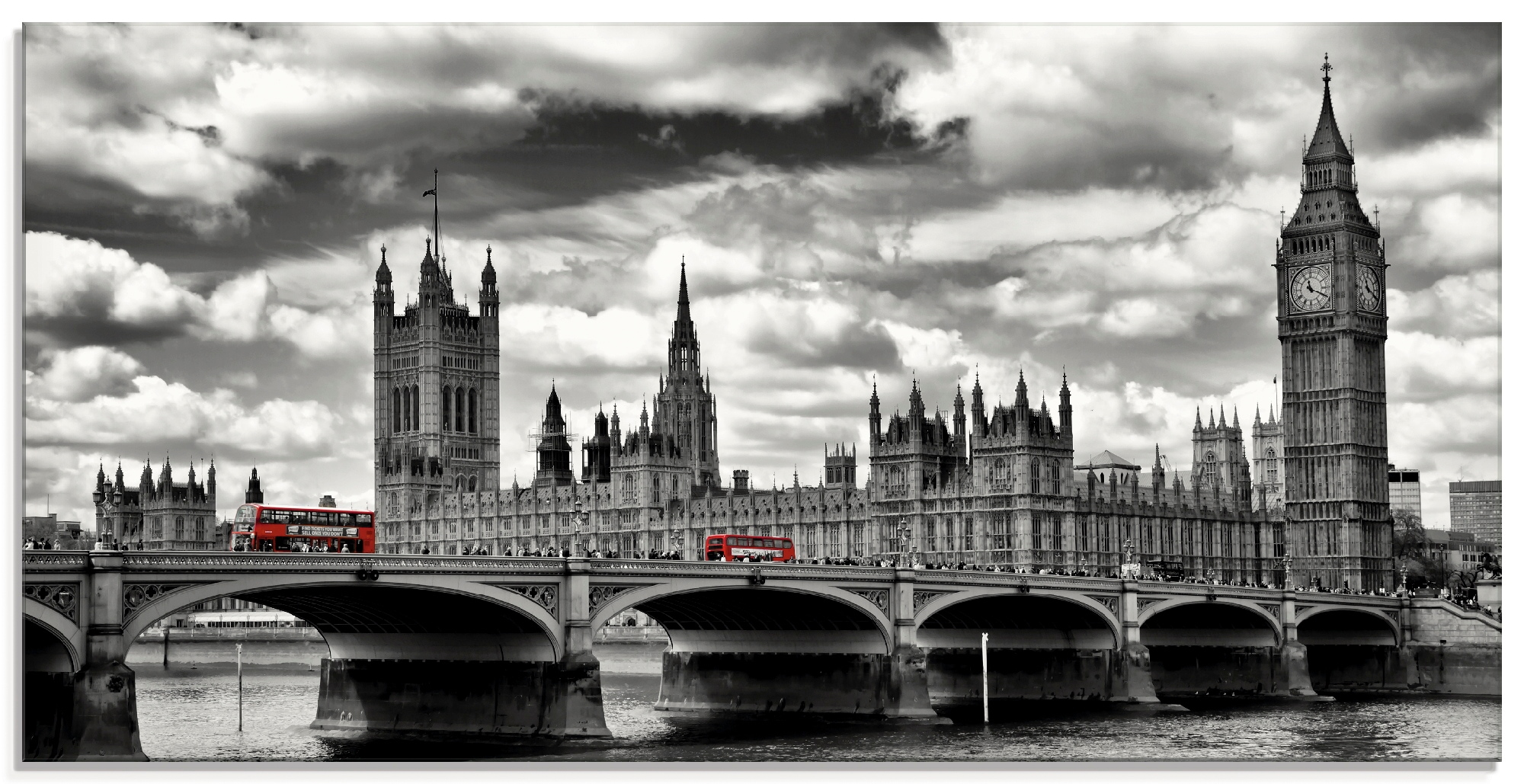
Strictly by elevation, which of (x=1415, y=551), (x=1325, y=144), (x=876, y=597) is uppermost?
(x=1325, y=144)

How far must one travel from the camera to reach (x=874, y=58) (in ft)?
128

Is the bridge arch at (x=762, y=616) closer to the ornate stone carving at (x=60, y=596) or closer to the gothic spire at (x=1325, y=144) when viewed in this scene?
the ornate stone carving at (x=60, y=596)

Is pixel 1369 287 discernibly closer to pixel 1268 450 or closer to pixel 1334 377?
pixel 1334 377

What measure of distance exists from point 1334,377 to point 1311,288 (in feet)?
15.7

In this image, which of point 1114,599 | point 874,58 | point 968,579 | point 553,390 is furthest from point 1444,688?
point 553,390

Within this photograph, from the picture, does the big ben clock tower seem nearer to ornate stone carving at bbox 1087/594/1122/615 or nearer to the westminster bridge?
the westminster bridge

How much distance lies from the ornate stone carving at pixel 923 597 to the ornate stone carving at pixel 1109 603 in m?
9.04

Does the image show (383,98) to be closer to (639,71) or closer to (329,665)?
(639,71)

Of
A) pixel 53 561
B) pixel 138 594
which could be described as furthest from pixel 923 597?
pixel 53 561

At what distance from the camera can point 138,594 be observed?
144 feet

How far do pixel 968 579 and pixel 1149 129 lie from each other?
26.2m

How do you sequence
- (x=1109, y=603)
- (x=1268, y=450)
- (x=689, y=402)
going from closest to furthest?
(x=1109, y=603), (x=689, y=402), (x=1268, y=450)

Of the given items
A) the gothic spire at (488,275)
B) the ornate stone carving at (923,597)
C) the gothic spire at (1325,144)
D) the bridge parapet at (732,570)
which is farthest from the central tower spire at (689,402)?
the bridge parapet at (732,570)

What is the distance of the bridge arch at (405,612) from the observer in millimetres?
47406
